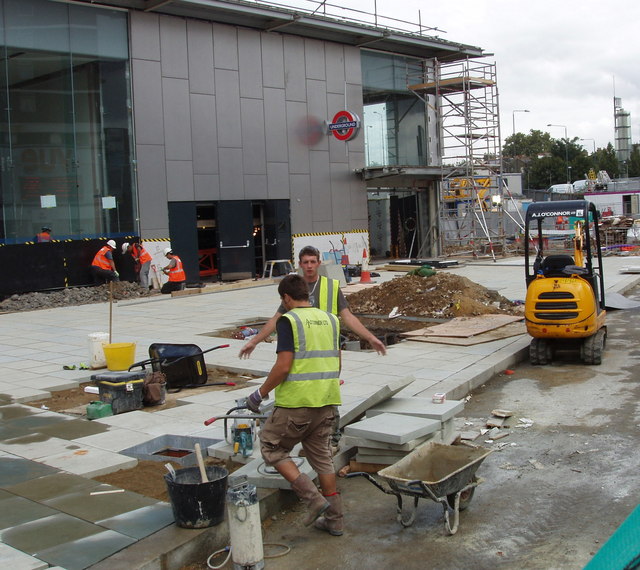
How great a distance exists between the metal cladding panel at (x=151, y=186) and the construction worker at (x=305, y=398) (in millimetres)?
21030

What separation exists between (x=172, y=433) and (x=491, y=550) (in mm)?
3827

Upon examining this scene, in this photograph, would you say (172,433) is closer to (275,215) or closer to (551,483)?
(551,483)

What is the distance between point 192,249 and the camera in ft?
89.1

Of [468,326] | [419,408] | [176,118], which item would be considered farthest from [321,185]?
[419,408]

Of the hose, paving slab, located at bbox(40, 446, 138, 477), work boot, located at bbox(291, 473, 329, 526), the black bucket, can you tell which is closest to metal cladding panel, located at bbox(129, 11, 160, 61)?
paving slab, located at bbox(40, 446, 138, 477)

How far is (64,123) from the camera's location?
2461 cm

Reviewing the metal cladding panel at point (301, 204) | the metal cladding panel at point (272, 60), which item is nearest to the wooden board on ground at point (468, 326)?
the metal cladding panel at point (301, 204)

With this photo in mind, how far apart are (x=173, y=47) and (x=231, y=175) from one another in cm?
491

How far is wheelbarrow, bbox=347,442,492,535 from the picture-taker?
5.55 metres

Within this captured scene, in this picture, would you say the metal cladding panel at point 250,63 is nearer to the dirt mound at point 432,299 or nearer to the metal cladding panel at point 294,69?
the metal cladding panel at point 294,69

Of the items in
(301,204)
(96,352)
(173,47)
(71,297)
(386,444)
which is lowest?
(386,444)

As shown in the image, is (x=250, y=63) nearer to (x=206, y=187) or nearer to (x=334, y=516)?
(x=206, y=187)

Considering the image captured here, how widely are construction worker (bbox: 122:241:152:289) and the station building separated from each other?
44 cm

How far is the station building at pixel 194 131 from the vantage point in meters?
23.8
